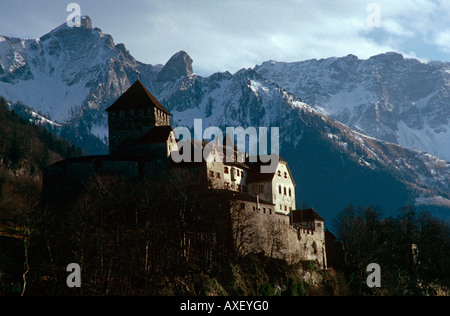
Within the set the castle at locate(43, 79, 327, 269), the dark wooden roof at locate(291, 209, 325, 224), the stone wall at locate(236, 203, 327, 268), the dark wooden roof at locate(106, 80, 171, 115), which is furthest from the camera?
the dark wooden roof at locate(106, 80, 171, 115)

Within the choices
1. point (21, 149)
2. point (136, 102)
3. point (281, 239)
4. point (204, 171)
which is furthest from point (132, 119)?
point (21, 149)

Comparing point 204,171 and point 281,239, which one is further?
point 204,171

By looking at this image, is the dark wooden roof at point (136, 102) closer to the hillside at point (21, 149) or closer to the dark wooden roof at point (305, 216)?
the dark wooden roof at point (305, 216)

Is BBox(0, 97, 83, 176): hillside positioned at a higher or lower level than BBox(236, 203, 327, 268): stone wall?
higher

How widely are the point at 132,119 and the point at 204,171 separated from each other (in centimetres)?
1842

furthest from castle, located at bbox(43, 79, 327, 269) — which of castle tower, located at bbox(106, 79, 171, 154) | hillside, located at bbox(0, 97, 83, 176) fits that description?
hillside, located at bbox(0, 97, 83, 176)

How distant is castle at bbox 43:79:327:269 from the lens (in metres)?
82.9

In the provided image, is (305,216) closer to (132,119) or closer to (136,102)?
(132,119)

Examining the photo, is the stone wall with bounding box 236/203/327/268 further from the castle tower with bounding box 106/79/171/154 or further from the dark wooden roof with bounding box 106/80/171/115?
the dark wooden roof with bounding box 106/80/171/115

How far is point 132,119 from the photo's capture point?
9756cm

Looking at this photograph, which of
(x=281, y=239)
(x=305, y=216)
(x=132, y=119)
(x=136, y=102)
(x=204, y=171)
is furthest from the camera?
(x=136, y=102)

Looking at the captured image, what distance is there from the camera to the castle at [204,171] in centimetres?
8288

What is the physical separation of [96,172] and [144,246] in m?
20.6
